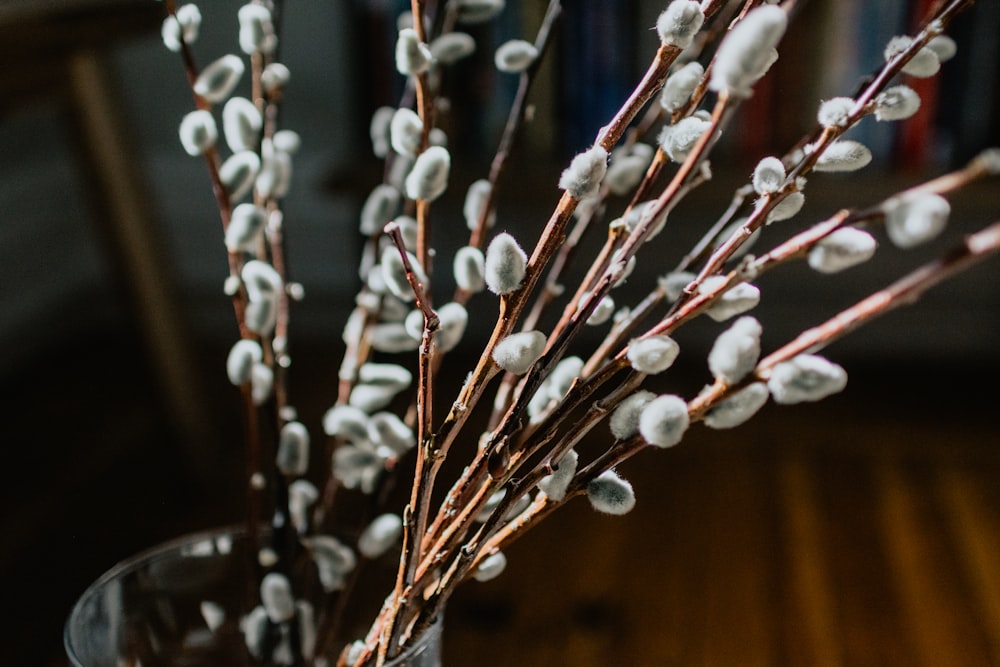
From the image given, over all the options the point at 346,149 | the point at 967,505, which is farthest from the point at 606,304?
the point at 346,149

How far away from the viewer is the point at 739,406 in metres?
0.30

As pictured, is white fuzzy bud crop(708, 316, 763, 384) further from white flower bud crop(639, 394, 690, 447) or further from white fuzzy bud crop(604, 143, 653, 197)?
white fuzzy bud crop(604, 143, 653, 197)

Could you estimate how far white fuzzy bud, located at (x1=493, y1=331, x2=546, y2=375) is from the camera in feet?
1.06

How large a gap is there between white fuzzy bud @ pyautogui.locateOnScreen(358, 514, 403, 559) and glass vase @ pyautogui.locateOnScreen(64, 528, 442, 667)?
52 mm

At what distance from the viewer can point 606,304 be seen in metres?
0.37

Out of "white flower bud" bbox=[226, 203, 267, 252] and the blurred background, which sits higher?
"white flower bud" bbox=[226, 203, 267, 252]

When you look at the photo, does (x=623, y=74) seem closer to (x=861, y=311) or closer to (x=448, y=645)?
(x=448, y=645)

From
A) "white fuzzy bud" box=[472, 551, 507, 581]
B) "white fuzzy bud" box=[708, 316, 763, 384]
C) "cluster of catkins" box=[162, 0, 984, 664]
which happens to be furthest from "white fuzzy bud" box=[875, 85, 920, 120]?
"white fuzzy bud" box=[472, 551, 507, 581]

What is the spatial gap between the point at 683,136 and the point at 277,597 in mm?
261

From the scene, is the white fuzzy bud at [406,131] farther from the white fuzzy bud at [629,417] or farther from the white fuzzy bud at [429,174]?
the white fuzzy bud at [629,417]

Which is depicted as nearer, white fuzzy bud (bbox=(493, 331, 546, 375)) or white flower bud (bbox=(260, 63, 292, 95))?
white fuzzy bud (bbox=(493, 331, 546, 375))

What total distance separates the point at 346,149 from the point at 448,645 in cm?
110

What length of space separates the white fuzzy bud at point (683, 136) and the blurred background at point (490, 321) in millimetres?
396

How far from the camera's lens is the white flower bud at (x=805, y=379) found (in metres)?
0.27
